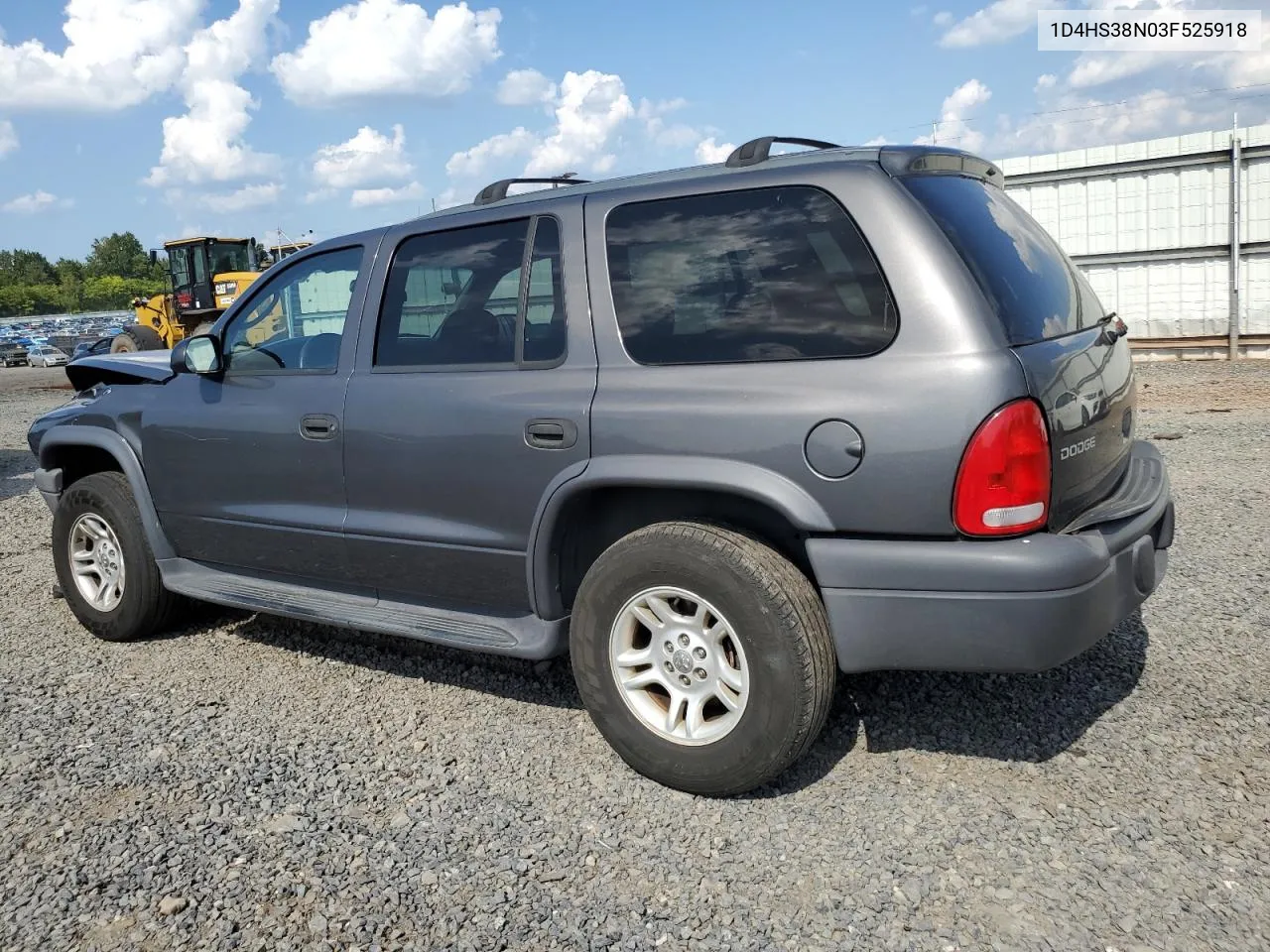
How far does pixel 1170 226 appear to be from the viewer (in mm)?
14375

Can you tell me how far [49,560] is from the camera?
6480 millimetres

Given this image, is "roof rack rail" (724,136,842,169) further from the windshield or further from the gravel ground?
the windshield

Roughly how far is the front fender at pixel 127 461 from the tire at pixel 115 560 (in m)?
0.07

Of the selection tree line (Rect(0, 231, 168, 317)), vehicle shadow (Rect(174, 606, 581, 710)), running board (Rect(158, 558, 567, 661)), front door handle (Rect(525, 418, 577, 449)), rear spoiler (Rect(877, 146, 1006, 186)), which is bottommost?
vehicle shadow (Rect(174, 606, 581, 710))

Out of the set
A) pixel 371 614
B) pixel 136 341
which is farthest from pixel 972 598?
pixel 136 341

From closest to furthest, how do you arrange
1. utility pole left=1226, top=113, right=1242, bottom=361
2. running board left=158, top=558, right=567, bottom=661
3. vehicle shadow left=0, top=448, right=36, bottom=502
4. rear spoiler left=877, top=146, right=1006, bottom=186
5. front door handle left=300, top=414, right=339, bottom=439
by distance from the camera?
rear spoiler left=877, top=146, right=1006, bottom=186 → running board left=158, top=558, right=567, bottom=661 → front door handle left=300, top=414, right=339, bottom=439 → vehicle shadow left=0, top=448, right=36, bottom=502 → utility pole left=1226, top=113, right=1242, bottom=361

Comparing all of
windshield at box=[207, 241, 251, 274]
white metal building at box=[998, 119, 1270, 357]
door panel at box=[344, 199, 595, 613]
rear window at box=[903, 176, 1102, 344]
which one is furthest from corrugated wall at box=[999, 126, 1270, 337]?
windshield at box=[207, 241, 251, 274]

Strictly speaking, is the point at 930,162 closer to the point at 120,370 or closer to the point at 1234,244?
the point at 120,370

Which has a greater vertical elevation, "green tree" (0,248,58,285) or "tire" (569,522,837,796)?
"green tree" (0,248,58,285)

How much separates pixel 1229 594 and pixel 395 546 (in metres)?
3.68

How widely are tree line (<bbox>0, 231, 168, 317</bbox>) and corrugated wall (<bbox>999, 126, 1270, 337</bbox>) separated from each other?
272 feet

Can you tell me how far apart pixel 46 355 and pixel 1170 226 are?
39.4 meters

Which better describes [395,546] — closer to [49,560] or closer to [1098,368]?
[1098,368]

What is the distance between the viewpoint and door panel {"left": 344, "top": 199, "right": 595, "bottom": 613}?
3.33 meters
